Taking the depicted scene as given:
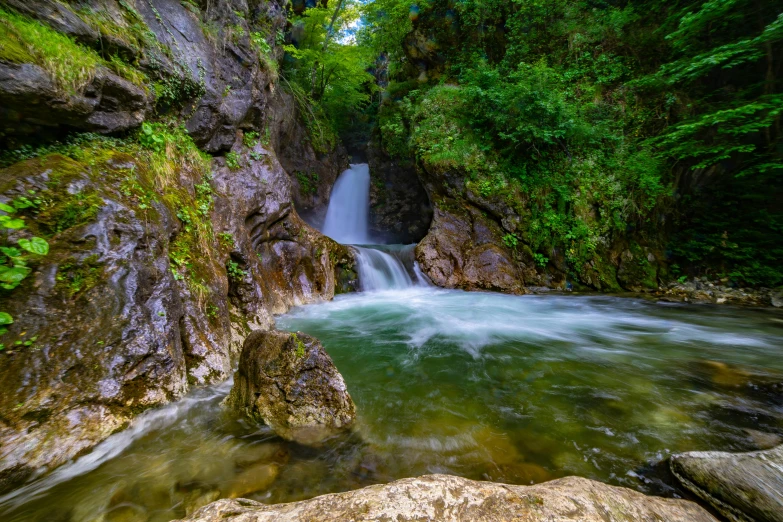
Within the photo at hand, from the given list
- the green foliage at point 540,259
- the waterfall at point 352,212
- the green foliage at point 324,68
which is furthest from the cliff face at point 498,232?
the green foliage at point 324,68

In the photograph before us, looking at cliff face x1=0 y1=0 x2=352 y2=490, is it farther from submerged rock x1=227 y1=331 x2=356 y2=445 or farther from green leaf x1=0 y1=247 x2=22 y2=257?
submerged rock x1=227 y1=331 x2=356 y2=445

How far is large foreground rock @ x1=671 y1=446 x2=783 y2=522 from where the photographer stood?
169 cm

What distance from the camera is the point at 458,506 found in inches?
57.7

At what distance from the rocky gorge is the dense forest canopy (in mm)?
3677

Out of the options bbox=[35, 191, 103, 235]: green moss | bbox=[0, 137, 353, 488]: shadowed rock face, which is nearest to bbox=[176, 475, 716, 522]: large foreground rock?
bbox=[0, 137, 353, 488]: shadowed rock face

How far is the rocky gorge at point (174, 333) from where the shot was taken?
1.80 meters

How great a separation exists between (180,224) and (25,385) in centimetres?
242

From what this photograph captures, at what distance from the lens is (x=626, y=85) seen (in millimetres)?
9992

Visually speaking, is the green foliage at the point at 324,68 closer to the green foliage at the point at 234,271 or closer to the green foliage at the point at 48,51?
the green foliage at the point at 234,271

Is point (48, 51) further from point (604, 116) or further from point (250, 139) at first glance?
point (604, 116)

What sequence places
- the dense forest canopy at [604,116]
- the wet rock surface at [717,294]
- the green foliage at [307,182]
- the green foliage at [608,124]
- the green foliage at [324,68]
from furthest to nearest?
the green foliage at [307,182] → the green foliage at [324,68] → the green foliage at [608,124] → the dense forest canopy at [604,116] → the wet rock surface at [717,294]

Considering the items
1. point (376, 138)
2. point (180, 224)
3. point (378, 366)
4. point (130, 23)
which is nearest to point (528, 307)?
point (378, 366)

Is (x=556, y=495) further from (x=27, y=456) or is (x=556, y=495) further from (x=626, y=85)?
(x=626, y=85)

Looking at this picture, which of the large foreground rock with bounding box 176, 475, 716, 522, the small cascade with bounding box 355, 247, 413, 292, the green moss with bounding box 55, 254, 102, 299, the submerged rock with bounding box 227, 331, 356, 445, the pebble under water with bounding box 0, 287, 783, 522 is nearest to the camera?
the large foreground rock with bounding box 176, 475, 716, 522
